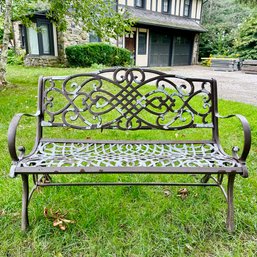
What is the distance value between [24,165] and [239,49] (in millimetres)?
17288

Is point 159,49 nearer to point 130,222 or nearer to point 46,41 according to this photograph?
point 46,41

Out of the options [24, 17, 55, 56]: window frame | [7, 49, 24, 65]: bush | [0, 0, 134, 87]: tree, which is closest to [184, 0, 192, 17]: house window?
[24, 17, 55, 56]: window frame

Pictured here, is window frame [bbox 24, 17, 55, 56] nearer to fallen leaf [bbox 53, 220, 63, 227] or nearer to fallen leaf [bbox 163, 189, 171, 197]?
fallen leaf [bbox 163, 189, 171, 197]

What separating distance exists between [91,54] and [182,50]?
916 centimetres

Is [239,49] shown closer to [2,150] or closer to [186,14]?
[186,14]

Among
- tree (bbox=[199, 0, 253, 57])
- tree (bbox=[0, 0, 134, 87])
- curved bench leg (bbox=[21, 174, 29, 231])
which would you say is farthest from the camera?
tree (bbox=[199, 0, 253, 57])

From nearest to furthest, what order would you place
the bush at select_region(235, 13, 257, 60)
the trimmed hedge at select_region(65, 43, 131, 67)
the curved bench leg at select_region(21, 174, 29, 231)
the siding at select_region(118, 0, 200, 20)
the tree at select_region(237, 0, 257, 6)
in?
the curved bench leg at select_region(21, 174, 29, 231) < the tree at select_region(237, 0, 257, 6) < the trimmed hedge at select_region(65, 43, 131, 67) < the siding at select_region(118, 0, 200, 20) < the bush at select_region(235, 13, 257, 60)

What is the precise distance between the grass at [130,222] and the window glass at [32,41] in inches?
446

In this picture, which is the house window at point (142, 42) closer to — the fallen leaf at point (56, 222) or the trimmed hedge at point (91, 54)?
the trimmed hedge at point (91, 54)

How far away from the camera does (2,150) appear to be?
108 inches

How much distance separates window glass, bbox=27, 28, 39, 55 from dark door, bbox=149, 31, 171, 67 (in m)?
7.00

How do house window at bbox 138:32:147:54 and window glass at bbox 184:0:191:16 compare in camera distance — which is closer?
house window at bbox 138:32:147:54

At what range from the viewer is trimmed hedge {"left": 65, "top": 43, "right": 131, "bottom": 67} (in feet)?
38.5

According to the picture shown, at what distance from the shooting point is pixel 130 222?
176cm
